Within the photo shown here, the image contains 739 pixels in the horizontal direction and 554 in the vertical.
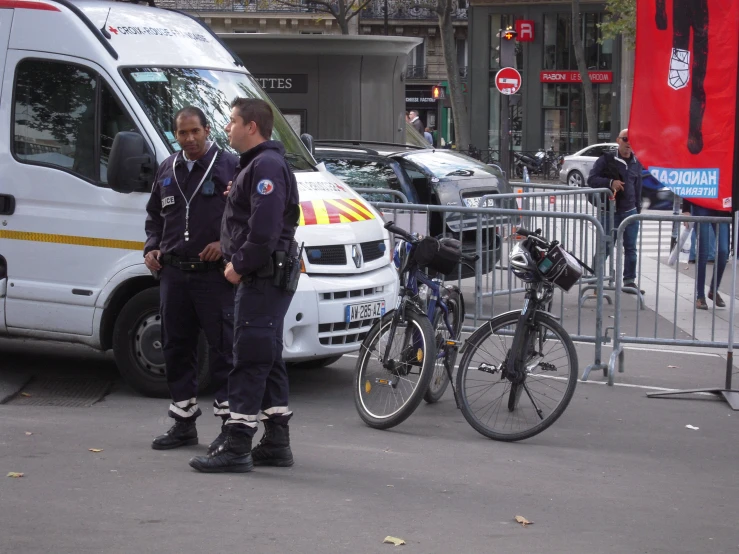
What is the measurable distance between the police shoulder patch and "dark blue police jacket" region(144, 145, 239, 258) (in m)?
0.68

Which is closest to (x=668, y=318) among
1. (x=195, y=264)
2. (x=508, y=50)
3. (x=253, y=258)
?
(x=195, y=264)

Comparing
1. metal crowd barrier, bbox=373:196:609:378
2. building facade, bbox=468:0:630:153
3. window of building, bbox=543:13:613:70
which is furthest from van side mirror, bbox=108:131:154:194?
window of building, bbox=543:13:613:70

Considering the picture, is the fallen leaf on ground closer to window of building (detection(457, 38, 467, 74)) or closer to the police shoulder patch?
the police shoulder patch

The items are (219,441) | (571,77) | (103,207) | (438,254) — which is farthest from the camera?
(571,77)

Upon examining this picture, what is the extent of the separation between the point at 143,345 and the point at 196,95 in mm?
1733

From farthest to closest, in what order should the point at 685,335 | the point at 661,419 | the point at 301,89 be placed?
the point at 301,89 → the point at 685,335 → the point at 661,419

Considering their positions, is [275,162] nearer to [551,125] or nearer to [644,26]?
[644,26]

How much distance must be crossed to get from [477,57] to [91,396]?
44.3 meters

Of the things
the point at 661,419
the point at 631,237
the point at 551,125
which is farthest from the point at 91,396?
the point at 551,125

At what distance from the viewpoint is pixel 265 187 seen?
5.64 metres

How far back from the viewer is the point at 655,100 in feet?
27.1

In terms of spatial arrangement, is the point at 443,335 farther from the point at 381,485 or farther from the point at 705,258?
the point at 705,258

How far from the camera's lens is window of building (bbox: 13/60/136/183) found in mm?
7741

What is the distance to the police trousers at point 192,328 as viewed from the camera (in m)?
6.20
